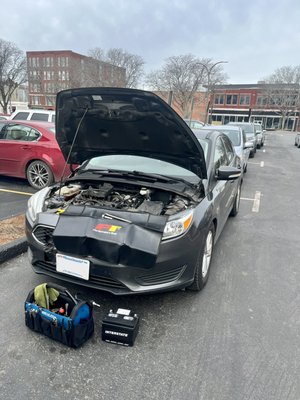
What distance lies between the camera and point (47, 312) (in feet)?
7.34

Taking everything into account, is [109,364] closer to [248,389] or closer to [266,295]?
[248,389]

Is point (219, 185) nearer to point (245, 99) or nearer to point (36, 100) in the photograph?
point (245, 99)

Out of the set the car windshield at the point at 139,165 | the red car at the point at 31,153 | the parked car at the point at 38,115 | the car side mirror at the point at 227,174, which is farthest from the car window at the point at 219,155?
the parked car at the point at 38,115

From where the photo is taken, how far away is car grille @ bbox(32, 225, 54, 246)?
2662mm

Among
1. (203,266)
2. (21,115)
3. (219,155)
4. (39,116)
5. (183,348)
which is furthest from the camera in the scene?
(21,115)

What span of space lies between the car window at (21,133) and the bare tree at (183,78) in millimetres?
37164

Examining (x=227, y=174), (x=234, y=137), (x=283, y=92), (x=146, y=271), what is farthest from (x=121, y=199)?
(x=283, y=92)

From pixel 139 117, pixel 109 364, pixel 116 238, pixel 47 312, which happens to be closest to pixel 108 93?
pixel 139 117

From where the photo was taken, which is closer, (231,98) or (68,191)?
(68,191)

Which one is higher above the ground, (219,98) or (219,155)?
(219,98)

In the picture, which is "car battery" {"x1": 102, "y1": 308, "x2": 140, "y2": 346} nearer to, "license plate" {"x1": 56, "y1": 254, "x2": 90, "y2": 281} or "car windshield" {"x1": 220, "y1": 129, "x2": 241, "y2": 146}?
"license plate" {"x1": 56, "y1": 254, "x2": 90, "y2": 281}

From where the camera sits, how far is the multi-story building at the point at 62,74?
47500 millimetres

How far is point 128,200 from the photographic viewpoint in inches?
121

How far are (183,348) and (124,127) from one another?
225 centimetres
